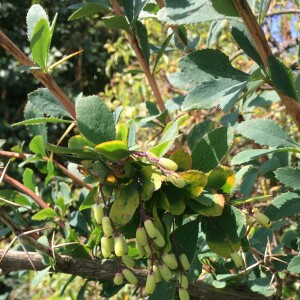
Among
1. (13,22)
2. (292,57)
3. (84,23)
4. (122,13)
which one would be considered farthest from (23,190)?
(84,23)

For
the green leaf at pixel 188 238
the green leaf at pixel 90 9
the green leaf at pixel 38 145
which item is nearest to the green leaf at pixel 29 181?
the green leaf at pixel 38 145

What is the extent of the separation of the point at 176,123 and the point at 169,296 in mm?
275

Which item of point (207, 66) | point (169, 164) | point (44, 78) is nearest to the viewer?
point (169, 164)

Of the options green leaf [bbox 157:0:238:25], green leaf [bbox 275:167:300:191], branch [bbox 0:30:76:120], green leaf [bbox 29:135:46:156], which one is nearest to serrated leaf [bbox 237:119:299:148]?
green leaf [bbox 275:167:300:191]

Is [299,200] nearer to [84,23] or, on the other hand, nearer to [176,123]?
[176,123]

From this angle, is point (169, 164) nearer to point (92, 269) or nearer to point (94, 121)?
point (94, 121)

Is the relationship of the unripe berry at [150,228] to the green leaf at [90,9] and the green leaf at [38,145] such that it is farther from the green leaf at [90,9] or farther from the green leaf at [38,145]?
the green leaf at [38,145]

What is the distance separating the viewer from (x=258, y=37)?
0.55 m

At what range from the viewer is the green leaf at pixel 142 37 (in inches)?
31.5

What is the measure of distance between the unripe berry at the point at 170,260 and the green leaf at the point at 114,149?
0.38 ft

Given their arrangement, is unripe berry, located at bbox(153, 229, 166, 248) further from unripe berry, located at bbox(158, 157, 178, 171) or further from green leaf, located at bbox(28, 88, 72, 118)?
green leaf, located at bbox(28, 88, 72, 118)

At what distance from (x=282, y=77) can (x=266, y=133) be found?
0.28 feet

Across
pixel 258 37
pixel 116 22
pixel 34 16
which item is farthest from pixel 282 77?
pixel 34 16

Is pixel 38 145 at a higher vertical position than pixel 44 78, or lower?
lower
